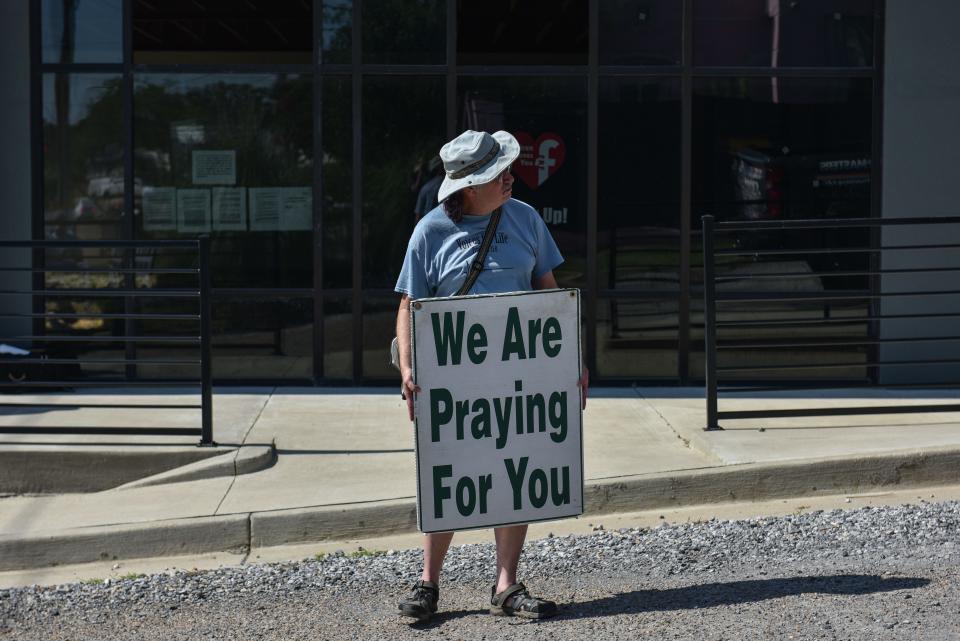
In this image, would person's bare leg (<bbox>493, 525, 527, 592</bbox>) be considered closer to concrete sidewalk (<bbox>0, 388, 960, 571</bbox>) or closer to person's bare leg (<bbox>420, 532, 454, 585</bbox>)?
person's bare leg (<bbox>420, 532, 454, 585</bbox>)

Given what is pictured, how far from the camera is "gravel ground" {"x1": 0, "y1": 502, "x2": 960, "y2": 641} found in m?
5.15

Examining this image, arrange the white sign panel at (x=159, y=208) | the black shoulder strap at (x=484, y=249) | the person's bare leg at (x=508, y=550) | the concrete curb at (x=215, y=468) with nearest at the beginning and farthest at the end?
the black shoulder strap at (x=484, y=249) → the person's bare leg at (x=508, y=550) → the concrete curb at (x=215, y=468) → the white sign panel at (x=159, y=208)

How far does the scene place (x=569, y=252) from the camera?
10672mm

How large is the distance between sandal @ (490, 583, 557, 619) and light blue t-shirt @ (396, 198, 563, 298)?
123 cm

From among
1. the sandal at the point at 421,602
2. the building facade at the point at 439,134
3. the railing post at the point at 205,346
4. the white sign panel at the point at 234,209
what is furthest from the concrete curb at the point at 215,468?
the white sign panel at the point at 234,209

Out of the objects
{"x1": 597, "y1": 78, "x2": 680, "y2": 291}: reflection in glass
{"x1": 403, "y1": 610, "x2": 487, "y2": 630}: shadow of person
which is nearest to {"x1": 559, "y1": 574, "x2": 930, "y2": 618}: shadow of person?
{"x1": 403, "y1": 610, "x2": 487, "y2": 630}: shadow of person

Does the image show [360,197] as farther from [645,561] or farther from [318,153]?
[645,561]

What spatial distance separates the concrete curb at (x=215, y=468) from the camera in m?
7.66

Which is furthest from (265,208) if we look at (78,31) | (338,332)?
(78,31)

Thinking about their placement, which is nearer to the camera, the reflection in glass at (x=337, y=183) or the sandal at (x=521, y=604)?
the sandal at (x=521, y=604)

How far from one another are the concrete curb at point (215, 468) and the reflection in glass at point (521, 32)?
418 centimetres

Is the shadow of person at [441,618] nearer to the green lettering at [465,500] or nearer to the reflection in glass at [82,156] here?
the green lettering at [465,500]

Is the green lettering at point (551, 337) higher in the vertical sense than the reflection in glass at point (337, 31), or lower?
lower

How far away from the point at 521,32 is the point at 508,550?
20.0 feet
